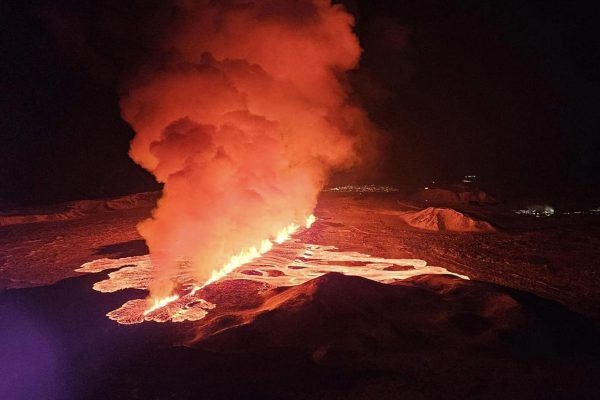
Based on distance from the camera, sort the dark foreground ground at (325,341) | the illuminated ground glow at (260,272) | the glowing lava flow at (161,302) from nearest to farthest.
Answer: the dark foreground ground at (325,341), the illuminated ground glow at (260,272), the glowing lava flow at (161,302)

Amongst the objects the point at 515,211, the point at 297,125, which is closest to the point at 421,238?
the point at 297,125

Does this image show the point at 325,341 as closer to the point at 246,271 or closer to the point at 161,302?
the point at 161,302

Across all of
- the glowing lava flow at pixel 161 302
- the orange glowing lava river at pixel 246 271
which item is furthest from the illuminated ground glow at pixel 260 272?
the glowing lava flow at pixel 161 302

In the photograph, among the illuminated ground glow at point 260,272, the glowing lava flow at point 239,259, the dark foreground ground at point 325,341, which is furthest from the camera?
the glowing lava flow at point 239,259

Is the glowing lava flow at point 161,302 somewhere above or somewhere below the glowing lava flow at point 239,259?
below

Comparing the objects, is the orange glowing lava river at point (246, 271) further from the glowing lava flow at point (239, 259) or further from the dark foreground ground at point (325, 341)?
the dark foreground ground at point (325, 341)

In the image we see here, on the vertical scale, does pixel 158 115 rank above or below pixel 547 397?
above

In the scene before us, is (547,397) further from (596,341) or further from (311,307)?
(311,307)
